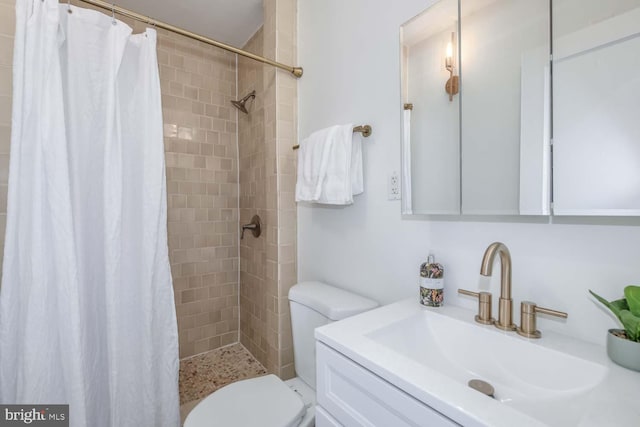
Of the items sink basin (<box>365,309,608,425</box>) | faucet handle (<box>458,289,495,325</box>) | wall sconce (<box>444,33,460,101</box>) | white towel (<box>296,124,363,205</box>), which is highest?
wall sconce (<box>444,33,460,101</box>)

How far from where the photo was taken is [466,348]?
32.6 inches

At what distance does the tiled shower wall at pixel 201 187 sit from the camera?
6.77ft

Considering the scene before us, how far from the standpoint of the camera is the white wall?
703mm

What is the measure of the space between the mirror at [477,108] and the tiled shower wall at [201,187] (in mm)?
1629

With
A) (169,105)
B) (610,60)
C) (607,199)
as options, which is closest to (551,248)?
(607,199)

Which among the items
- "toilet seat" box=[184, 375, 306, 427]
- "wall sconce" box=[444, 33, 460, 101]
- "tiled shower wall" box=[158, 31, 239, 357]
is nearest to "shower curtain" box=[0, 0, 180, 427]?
"toilet seat" box=[184, 375, 306, 427]

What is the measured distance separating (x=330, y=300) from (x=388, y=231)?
378 millimetres

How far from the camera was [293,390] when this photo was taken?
1.18 metres

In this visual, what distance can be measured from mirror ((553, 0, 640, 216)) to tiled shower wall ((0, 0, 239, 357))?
2.08m

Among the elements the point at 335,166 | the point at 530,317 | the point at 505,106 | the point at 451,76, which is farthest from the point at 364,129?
the point at 530,317

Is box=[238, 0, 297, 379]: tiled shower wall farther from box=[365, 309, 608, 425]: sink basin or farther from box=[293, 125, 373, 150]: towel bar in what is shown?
box=[365, 309, 608, 425]: sink basin

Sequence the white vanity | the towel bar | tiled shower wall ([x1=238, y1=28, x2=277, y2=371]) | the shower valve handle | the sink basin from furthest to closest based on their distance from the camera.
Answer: the shower valve handle
tiled shower wall ([x1=238, y1=28, x2=277, y2=371])
the towel bar
the sink basin
the white vanity

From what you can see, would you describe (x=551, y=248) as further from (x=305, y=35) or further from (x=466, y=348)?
(x=305, y=35)

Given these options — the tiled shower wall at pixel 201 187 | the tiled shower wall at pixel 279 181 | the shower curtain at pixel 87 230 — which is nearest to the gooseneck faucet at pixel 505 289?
the tiled shower wall at pixel 279 181
